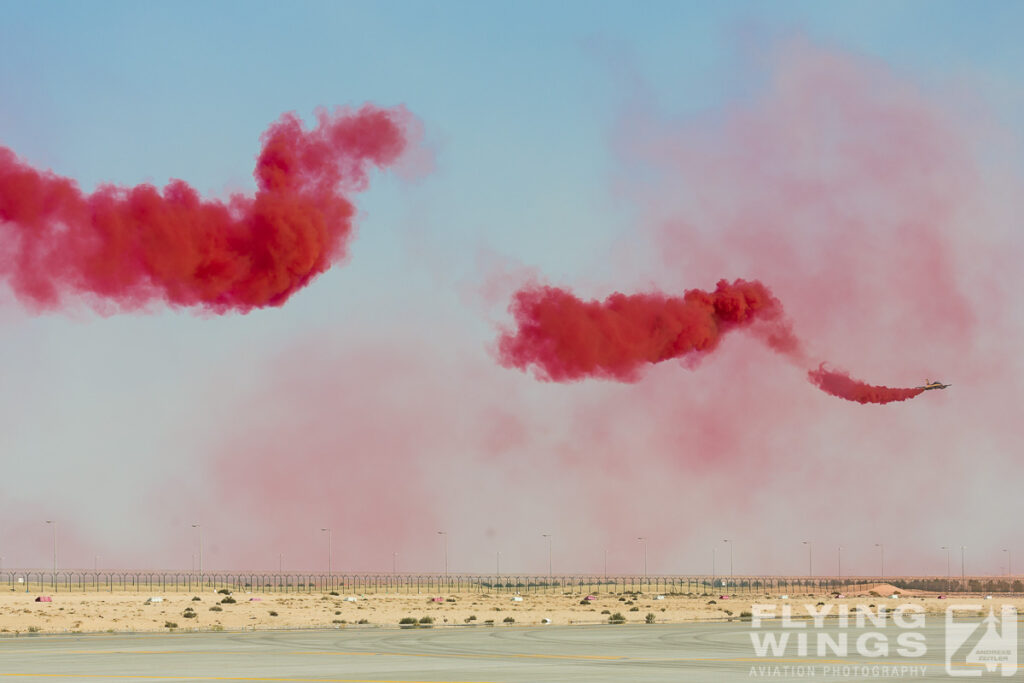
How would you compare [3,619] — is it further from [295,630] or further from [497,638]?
[497,638]

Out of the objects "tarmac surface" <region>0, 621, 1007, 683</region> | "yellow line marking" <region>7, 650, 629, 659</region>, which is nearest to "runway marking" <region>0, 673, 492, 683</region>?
"tarmac surface" <region>0, 621, 1007, 683</region>

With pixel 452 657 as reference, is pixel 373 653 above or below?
below

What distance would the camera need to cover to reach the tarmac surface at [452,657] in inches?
1656

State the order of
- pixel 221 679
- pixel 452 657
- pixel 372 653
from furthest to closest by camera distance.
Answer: pixel 372 653, pixel 452 657, pixel 221 679

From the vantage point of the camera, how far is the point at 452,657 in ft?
169

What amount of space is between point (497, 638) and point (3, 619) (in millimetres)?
39350

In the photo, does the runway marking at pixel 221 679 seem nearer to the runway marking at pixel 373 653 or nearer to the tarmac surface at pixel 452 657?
the tarmac surface at pixel 452 657

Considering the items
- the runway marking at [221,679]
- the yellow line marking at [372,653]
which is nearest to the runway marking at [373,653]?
the yellow line marking at [372,653]

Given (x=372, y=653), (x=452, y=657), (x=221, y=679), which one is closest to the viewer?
(x=221, y=679)

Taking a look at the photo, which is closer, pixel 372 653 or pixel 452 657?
pixel 452 657

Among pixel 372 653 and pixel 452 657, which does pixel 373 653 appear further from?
pixel 452 657

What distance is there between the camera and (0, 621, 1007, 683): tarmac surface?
4206 cm

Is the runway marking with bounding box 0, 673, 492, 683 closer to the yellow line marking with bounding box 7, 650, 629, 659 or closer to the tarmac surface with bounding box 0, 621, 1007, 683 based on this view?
the tarmac surface with bounding box 0, 621, 1007, 683

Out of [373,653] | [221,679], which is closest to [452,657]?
[373,653]
